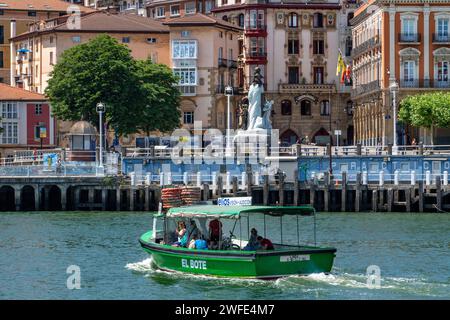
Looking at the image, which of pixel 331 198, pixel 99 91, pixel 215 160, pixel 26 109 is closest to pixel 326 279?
pixel 331 198

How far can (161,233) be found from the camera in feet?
224

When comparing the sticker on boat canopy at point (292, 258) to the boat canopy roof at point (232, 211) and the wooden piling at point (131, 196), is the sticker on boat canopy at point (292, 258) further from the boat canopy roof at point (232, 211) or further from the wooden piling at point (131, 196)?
the wooden piling at point (131, 196)

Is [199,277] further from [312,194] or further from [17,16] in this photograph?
[17,16]

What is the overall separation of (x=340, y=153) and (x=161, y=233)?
49.2 meters

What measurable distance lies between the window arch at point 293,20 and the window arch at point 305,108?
28.0ft

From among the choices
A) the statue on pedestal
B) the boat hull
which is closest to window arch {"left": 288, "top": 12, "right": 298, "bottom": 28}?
the statue on pedestal

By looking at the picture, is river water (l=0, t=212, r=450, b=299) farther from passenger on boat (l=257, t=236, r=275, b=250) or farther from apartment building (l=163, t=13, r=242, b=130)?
apartment building (l=163, t=13, r=242, b=130)

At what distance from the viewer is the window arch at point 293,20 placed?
170000mm

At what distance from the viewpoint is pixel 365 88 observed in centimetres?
15162

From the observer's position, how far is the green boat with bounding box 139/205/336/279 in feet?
198

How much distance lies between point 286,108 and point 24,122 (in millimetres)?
31773

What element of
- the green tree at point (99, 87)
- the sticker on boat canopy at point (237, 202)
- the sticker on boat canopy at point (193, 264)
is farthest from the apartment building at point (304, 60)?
the sticker on boat canopy at point (193, 264)
